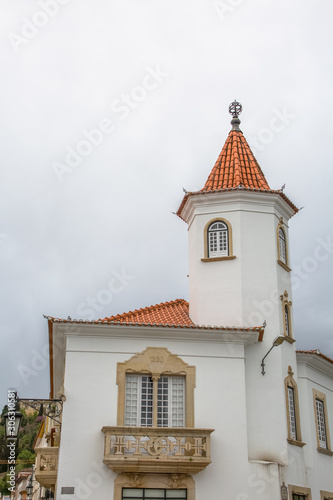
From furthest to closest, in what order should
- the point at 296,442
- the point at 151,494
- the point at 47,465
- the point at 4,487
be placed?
the point at 4,487
the point at 296,442
the point at 47,465
the point at 151,494

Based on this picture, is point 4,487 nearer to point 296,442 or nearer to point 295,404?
point 295,404

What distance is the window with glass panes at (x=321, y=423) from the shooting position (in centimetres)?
2414

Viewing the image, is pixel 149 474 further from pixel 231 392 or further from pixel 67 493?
pixel 231 392

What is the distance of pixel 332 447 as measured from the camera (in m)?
24.6

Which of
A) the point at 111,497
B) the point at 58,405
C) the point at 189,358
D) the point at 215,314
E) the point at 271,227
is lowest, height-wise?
the point at 111,497

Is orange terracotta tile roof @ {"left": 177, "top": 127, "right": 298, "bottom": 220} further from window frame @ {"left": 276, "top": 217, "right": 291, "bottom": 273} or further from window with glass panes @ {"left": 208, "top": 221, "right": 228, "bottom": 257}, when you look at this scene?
window with glass panes @ {"left": 208, "top": 221, "right": 228, "bottom": 257}

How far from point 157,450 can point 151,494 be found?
1630 mm

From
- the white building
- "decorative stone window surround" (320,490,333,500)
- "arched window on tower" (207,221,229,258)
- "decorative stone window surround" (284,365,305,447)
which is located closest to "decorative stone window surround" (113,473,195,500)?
the white building

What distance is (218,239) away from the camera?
2464cm

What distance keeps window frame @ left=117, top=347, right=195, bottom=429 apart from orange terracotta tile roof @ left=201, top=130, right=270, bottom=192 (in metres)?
7.87

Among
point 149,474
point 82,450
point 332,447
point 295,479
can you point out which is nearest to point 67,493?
point 82,450

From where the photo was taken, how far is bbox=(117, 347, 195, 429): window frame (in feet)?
67.5

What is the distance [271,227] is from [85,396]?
10.5 meters

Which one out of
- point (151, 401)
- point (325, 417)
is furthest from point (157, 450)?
point (325, 417)
